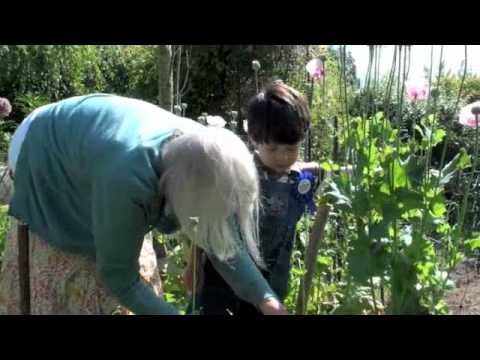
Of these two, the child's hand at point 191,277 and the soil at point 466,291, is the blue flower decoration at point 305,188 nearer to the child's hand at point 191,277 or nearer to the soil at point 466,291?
the child's hand at point 191,277

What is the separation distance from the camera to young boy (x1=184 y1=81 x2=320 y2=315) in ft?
6.98

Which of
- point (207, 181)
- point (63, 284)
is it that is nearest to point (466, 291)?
point (63, 284)

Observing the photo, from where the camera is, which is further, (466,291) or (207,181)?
(466,291)

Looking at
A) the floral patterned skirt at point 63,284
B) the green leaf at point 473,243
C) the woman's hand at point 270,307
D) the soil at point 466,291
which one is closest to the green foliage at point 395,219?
the green leaf at point 473,243

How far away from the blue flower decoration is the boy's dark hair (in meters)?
0.20

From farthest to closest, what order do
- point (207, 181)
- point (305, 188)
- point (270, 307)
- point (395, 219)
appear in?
point (305, 188), point (395, 219), point (270, 307), point (207, 181)

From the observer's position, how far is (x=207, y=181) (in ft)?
4.74

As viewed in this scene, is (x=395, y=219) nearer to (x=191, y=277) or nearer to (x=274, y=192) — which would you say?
(x=274, y=192)

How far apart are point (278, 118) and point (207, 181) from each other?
726 mm

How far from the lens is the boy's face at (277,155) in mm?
2164

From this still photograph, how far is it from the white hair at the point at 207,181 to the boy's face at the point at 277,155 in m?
0.63
